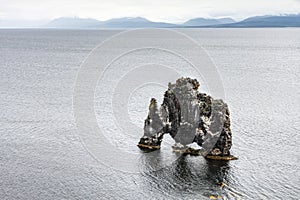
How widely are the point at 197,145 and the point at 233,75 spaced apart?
91.8 metres

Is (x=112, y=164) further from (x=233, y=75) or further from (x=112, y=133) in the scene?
(x=233, y=75)

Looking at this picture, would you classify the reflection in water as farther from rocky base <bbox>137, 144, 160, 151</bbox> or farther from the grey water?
rocky base <bbox>137, 144, 160, 151</bbox>

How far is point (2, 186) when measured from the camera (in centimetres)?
5494

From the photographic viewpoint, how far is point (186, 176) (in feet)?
194

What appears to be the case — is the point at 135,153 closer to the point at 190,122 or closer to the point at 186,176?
the point at 190,122

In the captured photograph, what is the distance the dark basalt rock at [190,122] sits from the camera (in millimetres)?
68000

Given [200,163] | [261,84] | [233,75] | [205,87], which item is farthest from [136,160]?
[233,75]

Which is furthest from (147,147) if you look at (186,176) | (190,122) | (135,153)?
(186,176)

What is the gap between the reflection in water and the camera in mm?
54172

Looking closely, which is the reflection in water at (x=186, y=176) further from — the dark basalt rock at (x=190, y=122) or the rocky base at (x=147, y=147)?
Result: the dark basalt rock at (x=190, y=122)

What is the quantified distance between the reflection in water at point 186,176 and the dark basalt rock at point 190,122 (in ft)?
9.44

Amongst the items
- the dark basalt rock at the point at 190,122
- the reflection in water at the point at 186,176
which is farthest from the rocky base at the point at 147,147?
the reflection in water at the point at 186,176

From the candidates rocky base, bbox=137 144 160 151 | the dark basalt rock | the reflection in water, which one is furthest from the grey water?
the dark basalt rock

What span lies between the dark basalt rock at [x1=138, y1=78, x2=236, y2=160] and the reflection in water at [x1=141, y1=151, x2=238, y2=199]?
2876 mm
